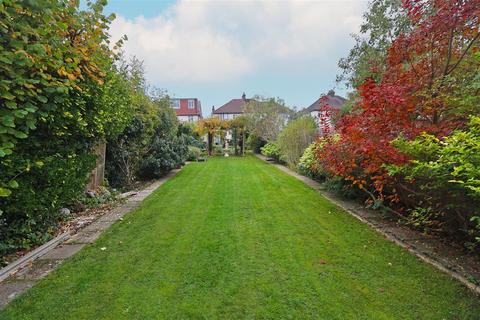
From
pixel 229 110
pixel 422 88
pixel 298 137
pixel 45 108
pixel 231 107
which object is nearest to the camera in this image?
pixel 45 108

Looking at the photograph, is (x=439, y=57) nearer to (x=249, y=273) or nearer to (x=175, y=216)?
(x=249, y=273)

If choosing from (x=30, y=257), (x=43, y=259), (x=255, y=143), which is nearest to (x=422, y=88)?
(x=43, y=259)

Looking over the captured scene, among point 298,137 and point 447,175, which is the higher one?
point 298,137

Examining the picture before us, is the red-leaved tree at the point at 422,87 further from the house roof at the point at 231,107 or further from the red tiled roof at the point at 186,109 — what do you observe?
the red tiled roof at the point at 186,109

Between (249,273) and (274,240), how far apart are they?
3.66 ft

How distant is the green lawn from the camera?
2.47m

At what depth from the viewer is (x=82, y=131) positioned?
5113 millimetres

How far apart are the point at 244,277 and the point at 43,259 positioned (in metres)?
2.76

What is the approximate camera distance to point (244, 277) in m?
3.05

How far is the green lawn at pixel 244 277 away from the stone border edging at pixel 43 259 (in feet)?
0.56

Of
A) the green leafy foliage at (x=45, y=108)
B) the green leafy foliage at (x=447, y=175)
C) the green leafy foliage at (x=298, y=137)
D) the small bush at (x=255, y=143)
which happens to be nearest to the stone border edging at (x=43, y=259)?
the green leafy foliage at (x=45, y=108)

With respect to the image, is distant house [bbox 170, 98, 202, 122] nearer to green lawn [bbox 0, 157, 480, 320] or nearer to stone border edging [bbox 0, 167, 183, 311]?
stone border edging [bbox 0, 167, 183, 311]

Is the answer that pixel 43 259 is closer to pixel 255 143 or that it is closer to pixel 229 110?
pixel 255 143

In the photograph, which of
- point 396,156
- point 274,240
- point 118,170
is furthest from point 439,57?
point 118,170
